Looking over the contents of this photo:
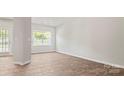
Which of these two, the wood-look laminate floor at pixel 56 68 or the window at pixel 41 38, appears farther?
the window at pixel 41 38

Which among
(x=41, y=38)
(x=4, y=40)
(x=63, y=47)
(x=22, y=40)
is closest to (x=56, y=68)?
(x=63, y=47)

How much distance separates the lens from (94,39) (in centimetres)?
234

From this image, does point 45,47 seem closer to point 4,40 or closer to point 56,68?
point 56,68

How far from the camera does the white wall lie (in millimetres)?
2252

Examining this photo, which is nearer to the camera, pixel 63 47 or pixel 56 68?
pixel 56 68

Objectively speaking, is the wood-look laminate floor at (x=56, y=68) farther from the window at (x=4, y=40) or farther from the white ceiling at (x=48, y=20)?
the white ceiling at (x=48, y=20)

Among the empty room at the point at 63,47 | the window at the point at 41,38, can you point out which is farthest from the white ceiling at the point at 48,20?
the window at the point at 41,38

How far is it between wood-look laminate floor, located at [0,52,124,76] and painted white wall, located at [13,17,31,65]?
79 millimetres

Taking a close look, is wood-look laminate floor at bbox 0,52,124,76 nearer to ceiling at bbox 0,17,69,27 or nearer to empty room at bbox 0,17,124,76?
empty room at bbox 0,17,124,76

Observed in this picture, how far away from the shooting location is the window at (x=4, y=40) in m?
2.25

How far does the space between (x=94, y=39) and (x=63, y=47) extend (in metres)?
0.44

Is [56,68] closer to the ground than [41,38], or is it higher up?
closer to the ground
